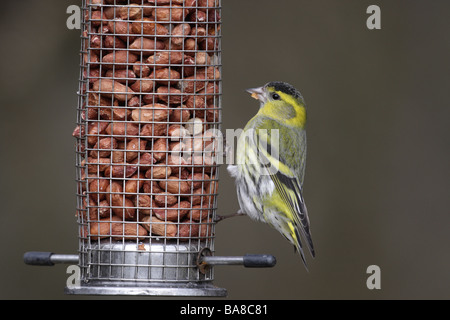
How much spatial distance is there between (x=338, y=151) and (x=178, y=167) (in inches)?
140

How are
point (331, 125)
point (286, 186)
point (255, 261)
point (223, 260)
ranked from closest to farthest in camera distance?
point (255, 261)
point (223, 260)
point (286, 186)
point (331, 125)

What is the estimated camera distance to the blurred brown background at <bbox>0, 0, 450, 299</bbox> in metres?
6.99

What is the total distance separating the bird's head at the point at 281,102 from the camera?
17.2 ft

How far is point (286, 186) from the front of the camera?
5004 mm

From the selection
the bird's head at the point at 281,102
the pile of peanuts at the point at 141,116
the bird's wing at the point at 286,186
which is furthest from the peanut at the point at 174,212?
the bird's head at the point at 281,102

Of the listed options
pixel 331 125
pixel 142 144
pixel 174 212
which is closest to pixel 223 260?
pixel 174 212

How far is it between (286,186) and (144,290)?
1.44 meters

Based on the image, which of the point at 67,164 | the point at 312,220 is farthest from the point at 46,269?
the point at 312,220

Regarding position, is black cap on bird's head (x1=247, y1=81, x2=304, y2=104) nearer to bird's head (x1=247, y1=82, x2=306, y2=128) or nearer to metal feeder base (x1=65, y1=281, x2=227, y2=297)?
bird's head (x1=247, y1=82, x2=306, y2=128)

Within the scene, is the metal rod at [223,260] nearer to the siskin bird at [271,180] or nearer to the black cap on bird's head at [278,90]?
the siskin bird at [271,180]

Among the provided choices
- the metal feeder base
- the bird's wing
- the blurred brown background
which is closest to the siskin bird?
the bird's wing

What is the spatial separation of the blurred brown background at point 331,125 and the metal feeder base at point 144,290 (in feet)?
9.62

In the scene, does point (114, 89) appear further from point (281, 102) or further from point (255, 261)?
point (281, 102)

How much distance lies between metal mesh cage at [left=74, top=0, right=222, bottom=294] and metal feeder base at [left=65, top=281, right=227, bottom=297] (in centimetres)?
3
